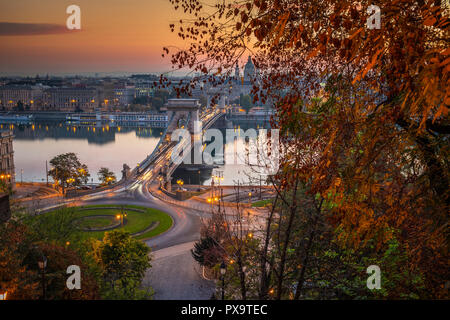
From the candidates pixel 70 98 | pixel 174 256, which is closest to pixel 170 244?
pixel 174 256

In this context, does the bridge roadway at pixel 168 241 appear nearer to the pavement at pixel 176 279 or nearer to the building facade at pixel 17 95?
the pavement at pixel 176 279

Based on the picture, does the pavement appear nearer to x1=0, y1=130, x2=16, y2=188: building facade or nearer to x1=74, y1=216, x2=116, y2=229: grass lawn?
x1=74, y1=216, x2=116, y2=229: grass lawn

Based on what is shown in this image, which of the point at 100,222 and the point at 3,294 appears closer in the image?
the point at 3,294

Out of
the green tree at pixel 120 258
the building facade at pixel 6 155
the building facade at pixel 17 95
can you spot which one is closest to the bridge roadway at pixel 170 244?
the green tree at pixel 120 258

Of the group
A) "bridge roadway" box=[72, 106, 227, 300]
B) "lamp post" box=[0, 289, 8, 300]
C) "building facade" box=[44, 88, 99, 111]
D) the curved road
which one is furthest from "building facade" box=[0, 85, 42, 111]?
"lamp post" box=[0, 289, 8, 300]

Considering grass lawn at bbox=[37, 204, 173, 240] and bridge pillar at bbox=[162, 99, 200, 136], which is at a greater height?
bridge pillar at bbox=[162, 99, 200, 136]

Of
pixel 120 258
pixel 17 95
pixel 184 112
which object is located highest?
pixel 17 95

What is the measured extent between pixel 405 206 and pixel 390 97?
4.70ft

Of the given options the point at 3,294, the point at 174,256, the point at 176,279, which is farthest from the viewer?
the point at 174,256

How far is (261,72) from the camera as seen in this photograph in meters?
4.99

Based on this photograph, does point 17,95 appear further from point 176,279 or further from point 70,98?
point 176,279

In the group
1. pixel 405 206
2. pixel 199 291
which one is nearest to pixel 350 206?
pixel 405 206
